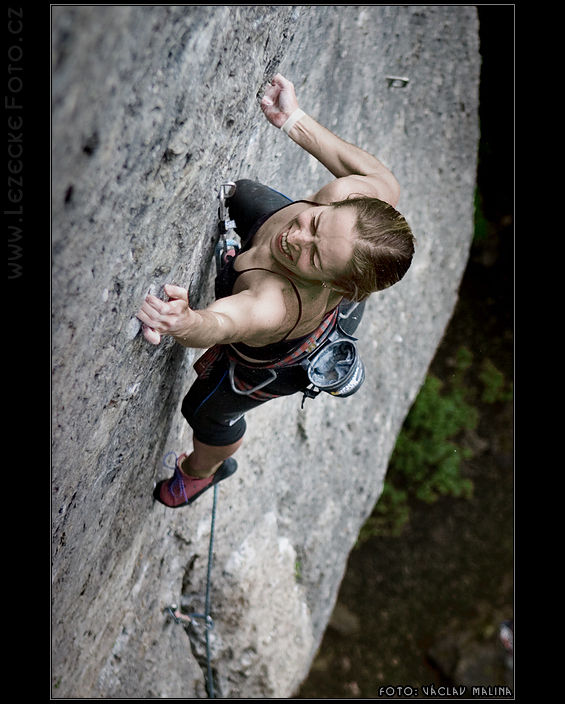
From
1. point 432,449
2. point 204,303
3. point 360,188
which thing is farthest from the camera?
point 432,449

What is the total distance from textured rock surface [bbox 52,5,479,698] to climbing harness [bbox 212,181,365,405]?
9 cm

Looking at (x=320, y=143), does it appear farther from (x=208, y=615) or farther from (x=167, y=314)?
(x=208, y=615)

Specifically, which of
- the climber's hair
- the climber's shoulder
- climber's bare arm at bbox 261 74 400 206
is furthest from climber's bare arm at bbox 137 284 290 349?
climber's bare arm at bbox 261 74 400 206

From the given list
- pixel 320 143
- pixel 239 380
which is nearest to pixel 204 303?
pixel 239 380

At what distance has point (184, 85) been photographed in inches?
59.7

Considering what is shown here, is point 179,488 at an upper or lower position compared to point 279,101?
lower

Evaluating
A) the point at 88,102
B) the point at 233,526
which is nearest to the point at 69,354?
the point at 88,102

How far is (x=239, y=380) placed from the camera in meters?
2.31

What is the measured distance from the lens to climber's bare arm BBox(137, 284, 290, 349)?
1.65 m

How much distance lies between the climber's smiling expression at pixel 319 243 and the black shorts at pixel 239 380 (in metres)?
0.43

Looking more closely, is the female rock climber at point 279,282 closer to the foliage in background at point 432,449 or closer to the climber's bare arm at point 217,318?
the climber's bare arm at point 217,318

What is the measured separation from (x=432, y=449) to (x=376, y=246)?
4668 millimetres

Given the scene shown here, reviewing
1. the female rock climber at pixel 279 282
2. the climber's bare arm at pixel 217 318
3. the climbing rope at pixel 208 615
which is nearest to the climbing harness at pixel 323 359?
the female rock climber at pixel 279 282
